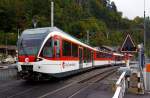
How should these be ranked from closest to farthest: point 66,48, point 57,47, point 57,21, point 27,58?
point 27,58 → point 57,47 → point 66,48 → point 57,21

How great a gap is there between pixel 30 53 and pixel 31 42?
0.73 metres

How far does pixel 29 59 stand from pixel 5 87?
2.05 m

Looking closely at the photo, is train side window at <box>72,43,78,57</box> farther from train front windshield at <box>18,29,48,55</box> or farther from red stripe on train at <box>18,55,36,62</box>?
red stripe on train at <box>18,55,36,62</box>

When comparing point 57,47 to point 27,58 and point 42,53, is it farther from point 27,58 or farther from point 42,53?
point 27,58

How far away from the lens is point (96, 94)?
1708cm

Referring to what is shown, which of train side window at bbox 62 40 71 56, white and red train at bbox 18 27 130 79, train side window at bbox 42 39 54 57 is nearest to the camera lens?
white and red train at bbox 18 27 130 79

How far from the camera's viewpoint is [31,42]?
2145cm

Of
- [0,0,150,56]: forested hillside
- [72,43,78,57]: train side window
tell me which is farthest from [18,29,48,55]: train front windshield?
[0,0,150,56]: forested hillside

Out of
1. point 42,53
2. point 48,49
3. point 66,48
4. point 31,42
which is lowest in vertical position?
point 42,53

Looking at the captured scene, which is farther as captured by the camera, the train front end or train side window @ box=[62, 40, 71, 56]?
train side window @ box=[62, 40, 71, 56]

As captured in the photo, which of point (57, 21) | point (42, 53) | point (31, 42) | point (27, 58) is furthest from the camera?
point (57, 21)

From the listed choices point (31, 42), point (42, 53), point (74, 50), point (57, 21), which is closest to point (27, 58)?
point (42, 53)

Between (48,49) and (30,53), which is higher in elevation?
(48,49)

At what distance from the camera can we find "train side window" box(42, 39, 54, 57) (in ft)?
69.7
